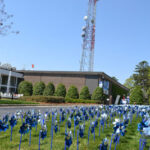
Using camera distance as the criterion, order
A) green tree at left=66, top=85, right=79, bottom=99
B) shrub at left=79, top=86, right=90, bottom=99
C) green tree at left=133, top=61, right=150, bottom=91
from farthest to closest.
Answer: green tree at left=133, top=61, right=150, bottom=91 < green tree at left=66, top=85, right=79, bottom=99 < shrub at left=79, top=86, right=90, bottom=99

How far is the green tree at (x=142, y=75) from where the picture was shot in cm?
8031

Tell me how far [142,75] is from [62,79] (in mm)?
→ 48244

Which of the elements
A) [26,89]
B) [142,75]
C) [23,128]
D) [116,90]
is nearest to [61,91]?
[26,89]

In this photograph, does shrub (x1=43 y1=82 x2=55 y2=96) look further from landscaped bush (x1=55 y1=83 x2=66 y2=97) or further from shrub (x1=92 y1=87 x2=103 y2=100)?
shrub (x1=92 y1=87 x2=103 y2=100)

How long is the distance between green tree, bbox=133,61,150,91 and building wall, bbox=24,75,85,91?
46.1 meters

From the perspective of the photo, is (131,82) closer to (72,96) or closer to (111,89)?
(111,89)

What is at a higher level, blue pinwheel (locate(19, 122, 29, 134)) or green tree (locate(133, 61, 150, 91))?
green tree (locate(133, 61, 150, 91))

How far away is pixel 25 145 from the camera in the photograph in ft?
16.0

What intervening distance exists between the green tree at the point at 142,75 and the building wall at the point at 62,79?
46098mm

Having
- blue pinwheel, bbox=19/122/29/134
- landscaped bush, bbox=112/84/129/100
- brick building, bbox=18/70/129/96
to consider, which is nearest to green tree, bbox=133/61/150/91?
landscaped bush, bbox=112/84/129/100

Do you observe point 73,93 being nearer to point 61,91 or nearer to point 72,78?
point 61,91

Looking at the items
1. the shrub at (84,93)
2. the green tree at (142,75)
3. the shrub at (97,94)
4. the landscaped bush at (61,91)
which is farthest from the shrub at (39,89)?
the green tree at (142,75)

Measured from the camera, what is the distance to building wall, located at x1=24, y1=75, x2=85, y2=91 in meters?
42.2

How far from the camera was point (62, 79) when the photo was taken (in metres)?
43.8
